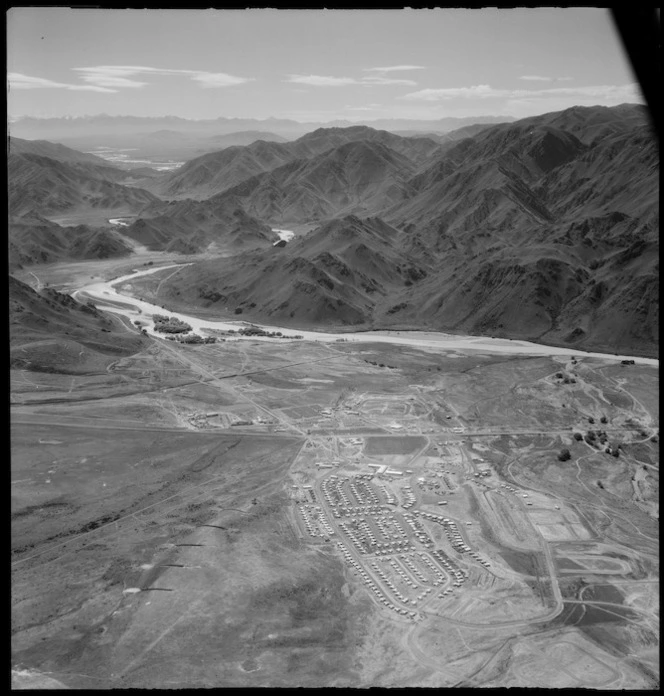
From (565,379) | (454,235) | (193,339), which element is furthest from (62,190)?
(565,379)

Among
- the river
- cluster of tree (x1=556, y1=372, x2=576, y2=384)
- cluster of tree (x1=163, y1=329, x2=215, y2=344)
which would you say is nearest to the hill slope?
the river

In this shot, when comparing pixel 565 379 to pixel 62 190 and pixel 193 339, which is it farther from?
pixel 62 190

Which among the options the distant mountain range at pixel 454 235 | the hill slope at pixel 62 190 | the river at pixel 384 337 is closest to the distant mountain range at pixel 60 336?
the river at pixel 384 337

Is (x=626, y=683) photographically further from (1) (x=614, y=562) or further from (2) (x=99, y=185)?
(2) (x=99, y=185)

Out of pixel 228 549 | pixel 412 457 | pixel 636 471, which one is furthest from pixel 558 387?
pixel 228 549

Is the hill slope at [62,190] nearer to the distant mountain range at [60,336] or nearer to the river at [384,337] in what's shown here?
the river at [384,337]

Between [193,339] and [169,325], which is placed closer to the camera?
[193,339]

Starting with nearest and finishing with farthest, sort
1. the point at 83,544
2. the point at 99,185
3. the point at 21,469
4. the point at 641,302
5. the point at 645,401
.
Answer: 1. the point at 83,544
2. the point at 21,469
3. the point at 645,401
4. the point at 641,302
5. the point at 99,185
